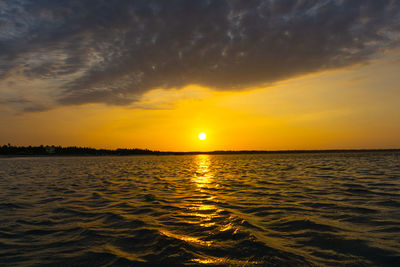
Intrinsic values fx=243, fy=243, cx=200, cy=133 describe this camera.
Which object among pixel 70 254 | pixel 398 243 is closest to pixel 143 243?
pixel 70 254

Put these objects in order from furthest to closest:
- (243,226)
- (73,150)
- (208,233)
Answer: (73,150) → (243,226) → (208,233)

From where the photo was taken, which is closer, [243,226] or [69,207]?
[243,226]

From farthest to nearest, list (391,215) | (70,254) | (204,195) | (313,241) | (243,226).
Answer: (204,195), (391,215), (243,226), (313,241), (70,254)

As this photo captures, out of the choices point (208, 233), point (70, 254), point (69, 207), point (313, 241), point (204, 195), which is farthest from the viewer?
point (204, 195)

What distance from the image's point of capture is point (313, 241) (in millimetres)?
6969

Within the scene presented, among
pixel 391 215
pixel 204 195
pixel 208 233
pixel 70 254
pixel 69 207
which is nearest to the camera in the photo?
pixel 70 254

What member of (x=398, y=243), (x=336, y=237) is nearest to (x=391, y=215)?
(x=398, y=243)

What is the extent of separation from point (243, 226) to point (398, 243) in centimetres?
435

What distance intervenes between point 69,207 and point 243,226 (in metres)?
8.99

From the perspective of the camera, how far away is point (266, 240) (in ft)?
23.4

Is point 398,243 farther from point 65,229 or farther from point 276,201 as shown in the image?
point 65,229

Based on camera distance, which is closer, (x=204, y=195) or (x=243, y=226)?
(x=243, y=226)

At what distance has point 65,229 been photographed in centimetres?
869

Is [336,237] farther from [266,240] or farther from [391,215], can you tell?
[391,215]
